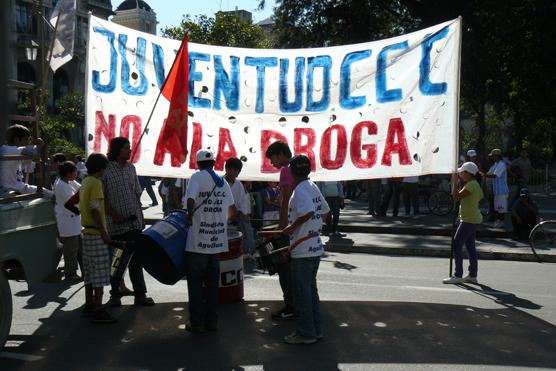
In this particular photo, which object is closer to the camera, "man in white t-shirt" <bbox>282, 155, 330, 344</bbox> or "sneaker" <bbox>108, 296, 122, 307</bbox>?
"man in white t-shirt" <bbox>282, 155, 330, 344</bbox>

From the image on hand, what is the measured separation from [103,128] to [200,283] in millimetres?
2833

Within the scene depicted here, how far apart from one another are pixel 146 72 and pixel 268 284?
3.10m

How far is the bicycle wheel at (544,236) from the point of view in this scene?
40.5 feet

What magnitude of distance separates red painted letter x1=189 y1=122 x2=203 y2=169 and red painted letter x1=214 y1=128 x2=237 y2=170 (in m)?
0.24

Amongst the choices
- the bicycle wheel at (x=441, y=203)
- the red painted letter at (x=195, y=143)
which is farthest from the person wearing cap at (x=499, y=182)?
the red painted letter at (x=195, y=143)

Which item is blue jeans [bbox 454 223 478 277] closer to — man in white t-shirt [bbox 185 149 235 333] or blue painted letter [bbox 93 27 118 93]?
man in white t-shirt [bbox 185 149 235 333]

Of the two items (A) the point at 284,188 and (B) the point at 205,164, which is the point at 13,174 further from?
(A) the point at 284,188

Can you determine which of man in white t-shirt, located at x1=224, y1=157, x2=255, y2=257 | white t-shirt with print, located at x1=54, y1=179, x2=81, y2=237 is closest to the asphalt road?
white t-shirt with print, located at x1=54, y1=179, x2=81, y2=237

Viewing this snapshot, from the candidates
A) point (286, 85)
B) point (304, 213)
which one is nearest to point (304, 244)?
point (304, 213)

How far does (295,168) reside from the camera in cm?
603

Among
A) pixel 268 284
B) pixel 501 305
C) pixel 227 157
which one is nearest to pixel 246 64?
pixel 227 157

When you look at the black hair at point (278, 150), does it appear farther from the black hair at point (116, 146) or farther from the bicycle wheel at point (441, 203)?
the bicycle wheel at point (441, 203)

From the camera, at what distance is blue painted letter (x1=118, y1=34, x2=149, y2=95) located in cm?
853

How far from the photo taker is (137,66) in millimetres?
8609
